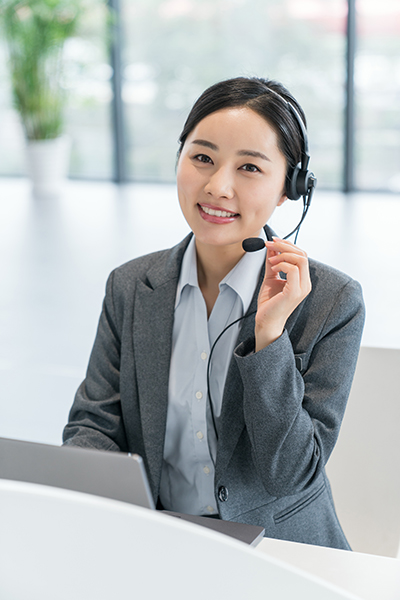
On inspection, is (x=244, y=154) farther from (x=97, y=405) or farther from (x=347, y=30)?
(x=347, y=30)

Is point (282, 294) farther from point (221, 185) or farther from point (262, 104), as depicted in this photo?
point (262, 104)

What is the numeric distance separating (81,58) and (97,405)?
680 cm

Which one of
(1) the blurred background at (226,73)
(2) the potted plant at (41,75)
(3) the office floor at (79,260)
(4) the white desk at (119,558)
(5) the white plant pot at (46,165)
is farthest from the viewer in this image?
(5) the white plant pot at (46,165)

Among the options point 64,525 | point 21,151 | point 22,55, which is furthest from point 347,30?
point 64,525

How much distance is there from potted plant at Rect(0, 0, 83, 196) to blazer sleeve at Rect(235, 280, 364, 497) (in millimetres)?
6526

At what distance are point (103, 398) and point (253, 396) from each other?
363mm

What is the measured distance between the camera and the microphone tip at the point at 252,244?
1252 mm

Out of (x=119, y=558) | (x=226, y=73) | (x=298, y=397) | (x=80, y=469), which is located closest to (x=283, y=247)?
(x=298, y=397)

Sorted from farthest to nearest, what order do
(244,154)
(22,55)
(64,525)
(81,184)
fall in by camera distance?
(81,184) → (22,55) → (244,154) → (64,525)

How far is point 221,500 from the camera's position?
1238 millimetres

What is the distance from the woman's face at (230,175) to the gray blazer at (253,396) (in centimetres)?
17

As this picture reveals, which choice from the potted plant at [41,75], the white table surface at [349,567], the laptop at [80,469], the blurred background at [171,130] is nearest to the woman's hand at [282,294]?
the white table surface at [349,567]

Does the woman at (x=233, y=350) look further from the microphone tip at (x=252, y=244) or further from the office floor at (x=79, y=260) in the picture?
the office floor at (x=79, y=260)

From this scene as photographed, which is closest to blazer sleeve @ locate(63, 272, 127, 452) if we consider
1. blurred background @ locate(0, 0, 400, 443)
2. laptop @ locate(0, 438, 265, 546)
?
laptop @ locate(0, 438, 265, 546)
